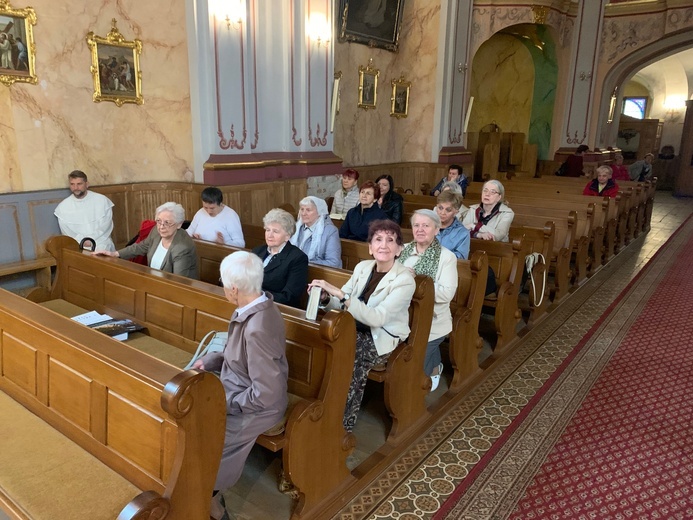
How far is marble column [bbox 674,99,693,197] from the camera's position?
50.5 feet

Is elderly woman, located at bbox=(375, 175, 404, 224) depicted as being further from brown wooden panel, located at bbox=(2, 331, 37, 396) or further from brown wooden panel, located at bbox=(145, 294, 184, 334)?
brown wooden panel, located at bbox=(2, 331, 37, 396)

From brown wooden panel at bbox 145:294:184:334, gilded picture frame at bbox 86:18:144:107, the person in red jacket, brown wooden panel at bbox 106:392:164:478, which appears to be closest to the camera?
brown wooden panel at bbox 106:392:164:478

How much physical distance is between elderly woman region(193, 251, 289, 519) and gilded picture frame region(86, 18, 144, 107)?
166 inches

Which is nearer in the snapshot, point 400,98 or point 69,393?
point 69,393

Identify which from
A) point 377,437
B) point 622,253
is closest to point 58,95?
point 377,437

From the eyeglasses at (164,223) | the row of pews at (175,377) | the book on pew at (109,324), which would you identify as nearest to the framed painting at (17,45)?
the row of pews at (175,377)

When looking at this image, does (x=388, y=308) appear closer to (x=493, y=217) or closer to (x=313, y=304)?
(x=313, y=304)

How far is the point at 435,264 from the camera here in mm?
3309

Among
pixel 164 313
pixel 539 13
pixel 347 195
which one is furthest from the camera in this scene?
pixel 539 13

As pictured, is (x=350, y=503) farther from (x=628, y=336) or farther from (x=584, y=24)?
(x=584, y=24)

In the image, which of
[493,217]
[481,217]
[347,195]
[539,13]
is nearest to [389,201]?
[347,195]

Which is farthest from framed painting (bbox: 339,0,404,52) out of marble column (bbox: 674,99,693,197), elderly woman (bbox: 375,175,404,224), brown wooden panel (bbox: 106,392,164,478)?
marble column (bbox: 674,99,693,197)

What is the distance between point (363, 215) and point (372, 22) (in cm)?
482

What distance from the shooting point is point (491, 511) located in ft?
8.13
